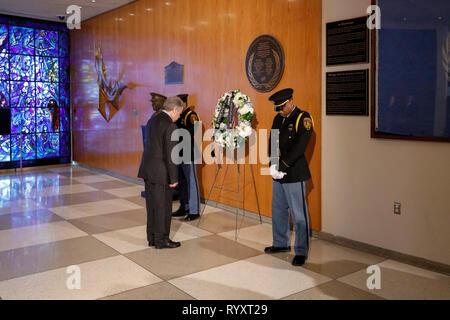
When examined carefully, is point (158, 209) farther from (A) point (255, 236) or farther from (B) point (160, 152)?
(A) point (255, 236)

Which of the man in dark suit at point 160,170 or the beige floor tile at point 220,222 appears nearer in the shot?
the man in dark suit at point 160,170

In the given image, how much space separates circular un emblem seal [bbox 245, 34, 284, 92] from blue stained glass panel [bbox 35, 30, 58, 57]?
7.17m

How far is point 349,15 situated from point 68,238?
4.11 metres

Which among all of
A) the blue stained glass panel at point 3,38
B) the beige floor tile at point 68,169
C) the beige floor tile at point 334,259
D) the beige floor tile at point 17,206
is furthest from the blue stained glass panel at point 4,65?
the beige floor tile at point 334,259

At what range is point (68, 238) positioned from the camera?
5.16 meters

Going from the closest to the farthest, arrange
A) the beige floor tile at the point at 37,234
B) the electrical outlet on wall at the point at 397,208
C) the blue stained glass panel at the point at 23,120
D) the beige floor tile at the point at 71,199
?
the electrical outlet on wall at the point at 397,208 → the beige floor tile at the point at 37,234 → the beige floor tile at the point at 71,199 → the blue stained glass panel at the point at 23,120

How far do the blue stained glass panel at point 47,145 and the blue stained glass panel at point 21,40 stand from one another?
2.12 m

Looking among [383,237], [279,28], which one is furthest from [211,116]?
[383,237]

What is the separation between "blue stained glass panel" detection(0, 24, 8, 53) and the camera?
10.4 meters

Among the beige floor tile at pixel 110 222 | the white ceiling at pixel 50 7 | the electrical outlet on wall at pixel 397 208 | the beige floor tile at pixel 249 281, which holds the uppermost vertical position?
the white ceiling at pixel 50 7

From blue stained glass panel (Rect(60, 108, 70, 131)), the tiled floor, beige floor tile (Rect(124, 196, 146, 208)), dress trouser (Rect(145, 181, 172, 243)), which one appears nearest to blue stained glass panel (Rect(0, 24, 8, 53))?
blue stained glass panel (Rect(60, 108, 70, 131))

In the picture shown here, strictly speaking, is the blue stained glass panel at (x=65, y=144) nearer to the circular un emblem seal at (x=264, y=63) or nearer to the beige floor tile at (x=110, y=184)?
the beige floor tile at (x=110, y=184)

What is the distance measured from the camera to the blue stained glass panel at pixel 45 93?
11.1 meters
